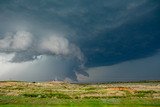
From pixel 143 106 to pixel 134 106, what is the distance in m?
2.07

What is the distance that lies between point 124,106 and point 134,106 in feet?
7.05

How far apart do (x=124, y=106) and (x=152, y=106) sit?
6.31 meters

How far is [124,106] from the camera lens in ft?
196

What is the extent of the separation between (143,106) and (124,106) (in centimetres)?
421

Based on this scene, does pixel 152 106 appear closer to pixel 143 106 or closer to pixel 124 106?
pixel 143 106

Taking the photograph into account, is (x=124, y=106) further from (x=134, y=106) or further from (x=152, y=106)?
(x=152, y=106)

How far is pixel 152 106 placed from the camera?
6128 centimetres

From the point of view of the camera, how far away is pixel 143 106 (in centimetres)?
6072

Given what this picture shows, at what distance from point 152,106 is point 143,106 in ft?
6.89

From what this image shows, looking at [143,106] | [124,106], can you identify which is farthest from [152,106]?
[124,106]

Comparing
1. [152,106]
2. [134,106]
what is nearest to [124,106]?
[134,106]

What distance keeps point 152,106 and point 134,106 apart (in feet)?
13.7
